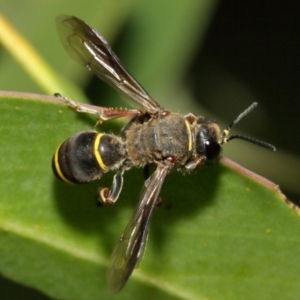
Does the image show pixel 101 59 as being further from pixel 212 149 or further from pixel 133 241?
pixel 133 241

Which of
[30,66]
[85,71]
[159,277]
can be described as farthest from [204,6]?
[159,277]

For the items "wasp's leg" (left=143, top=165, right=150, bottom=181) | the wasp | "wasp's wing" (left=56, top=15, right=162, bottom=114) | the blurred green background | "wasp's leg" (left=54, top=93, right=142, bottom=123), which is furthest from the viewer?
the blurred green background

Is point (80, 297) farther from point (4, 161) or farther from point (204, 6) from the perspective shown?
point (204, 6)

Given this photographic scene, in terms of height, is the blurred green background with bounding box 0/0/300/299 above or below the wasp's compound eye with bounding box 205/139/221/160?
below

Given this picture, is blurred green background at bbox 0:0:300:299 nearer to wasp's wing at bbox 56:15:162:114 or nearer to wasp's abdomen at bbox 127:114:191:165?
wasp's wing at bbox 56:15:162:114

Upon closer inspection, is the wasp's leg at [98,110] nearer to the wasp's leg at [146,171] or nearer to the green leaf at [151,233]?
the green leaf at [151,233]

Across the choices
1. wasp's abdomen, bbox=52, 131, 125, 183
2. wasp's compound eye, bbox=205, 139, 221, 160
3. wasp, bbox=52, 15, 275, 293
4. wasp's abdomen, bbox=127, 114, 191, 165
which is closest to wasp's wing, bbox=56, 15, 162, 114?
wasp, bbox=52, 15, 275, 293
